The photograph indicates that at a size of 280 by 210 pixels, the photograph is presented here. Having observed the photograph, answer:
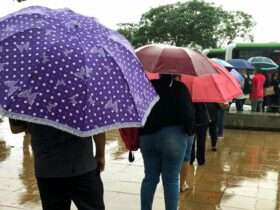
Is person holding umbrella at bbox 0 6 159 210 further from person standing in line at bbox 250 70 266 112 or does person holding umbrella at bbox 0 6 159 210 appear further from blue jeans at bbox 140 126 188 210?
person standing in line at bbox 250 70 266 112

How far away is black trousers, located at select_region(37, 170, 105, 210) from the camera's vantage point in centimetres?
304

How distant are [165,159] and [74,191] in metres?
1.42

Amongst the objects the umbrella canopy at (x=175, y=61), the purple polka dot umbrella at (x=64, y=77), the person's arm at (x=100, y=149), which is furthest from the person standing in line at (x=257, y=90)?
the purple polka dot umbrella at (x=64, y=77)

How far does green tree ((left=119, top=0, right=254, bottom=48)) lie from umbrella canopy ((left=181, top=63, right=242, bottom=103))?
1843 inches

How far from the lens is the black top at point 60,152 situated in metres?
2.98

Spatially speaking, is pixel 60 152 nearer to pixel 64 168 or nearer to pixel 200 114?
pixel 64 168

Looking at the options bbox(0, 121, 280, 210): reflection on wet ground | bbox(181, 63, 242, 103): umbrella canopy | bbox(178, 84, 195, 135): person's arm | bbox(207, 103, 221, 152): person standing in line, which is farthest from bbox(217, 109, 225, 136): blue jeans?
bbox(178, 84, 195, 135): person's arm

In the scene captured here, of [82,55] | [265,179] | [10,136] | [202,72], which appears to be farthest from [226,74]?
[10,136]

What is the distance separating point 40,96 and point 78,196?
0.78 meters

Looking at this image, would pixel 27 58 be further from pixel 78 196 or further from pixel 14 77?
pixel 78 196

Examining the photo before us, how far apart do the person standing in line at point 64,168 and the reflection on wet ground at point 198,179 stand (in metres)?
2.42

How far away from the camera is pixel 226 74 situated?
17.5ft

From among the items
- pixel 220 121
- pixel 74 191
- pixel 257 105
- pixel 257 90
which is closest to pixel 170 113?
pixel 74 191

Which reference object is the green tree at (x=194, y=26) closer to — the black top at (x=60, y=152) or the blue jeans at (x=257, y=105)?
the blue jeans at (x=257, y=105)
